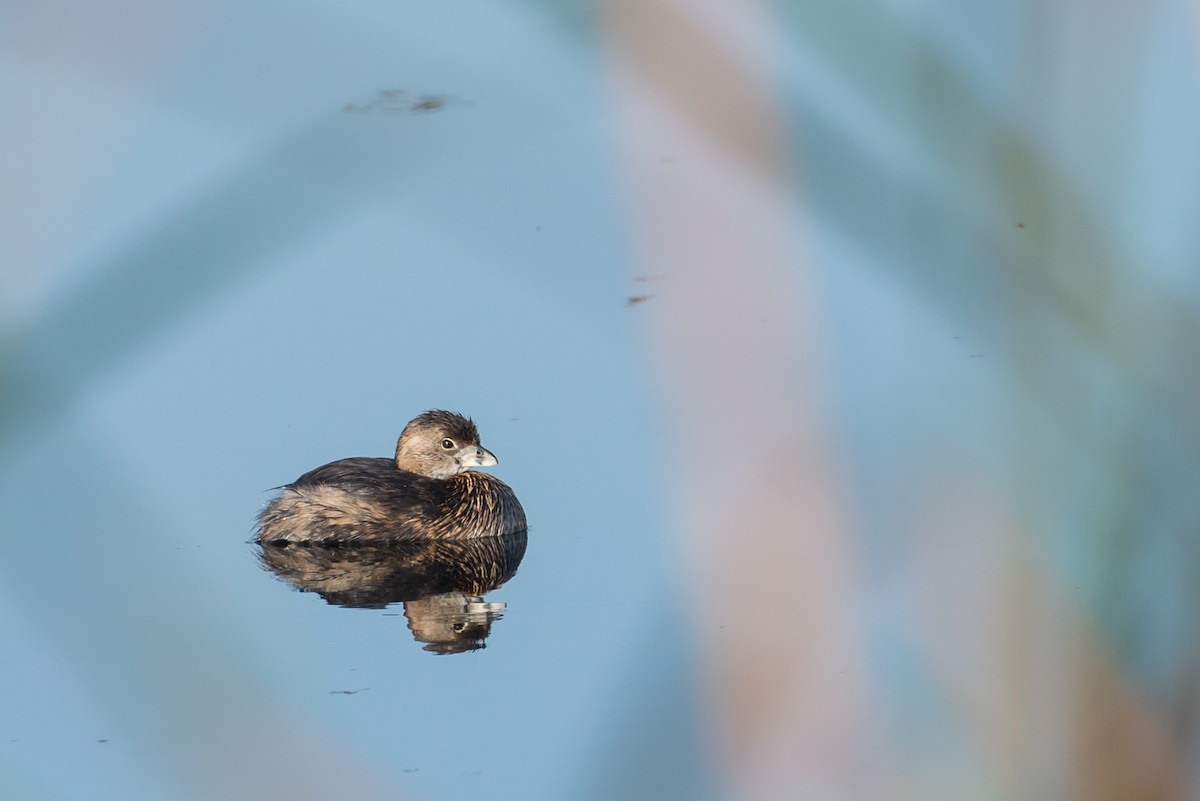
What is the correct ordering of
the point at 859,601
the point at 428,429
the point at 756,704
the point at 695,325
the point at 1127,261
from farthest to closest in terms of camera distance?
the point at 428,429
the point at 859,601
the point at 695,325
the point at 756,704
the point at 1127,261

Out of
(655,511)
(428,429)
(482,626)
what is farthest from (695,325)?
(428,429)

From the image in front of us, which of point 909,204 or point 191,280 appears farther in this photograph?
point 909,204

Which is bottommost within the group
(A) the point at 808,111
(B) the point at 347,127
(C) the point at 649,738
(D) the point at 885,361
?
(C) the point at 649,738

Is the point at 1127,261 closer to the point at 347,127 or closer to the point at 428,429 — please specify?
the point at 347,127

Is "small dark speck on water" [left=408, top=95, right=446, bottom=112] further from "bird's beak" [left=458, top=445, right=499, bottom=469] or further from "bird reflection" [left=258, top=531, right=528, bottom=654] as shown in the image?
"bird's beak" [left=458, top=445, right=499, bottom=469]

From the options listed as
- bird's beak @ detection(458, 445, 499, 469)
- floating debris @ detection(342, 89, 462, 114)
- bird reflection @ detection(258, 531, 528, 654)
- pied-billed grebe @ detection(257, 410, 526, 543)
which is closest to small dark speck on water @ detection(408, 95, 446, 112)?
floating debris @ detection(342, 89, 462, 114)

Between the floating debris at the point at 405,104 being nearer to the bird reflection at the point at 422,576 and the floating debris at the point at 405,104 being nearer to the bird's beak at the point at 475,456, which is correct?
the bird reflection at the point at 422,576

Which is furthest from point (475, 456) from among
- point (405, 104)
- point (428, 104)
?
point (428, 104)
